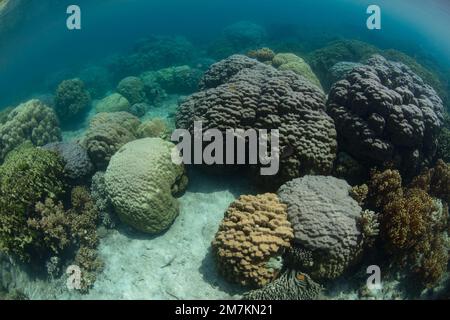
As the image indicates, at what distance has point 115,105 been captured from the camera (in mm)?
14336

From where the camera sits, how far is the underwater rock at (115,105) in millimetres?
14188

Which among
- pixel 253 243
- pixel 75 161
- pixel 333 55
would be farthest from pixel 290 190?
pixel 333 55

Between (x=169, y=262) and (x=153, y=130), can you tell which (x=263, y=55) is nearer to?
(x=153, y=130)

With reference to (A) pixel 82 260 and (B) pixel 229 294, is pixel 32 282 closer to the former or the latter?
(A) pixel 82 260

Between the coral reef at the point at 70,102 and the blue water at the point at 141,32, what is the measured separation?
38.0ft

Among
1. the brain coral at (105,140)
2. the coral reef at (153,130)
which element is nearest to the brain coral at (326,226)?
the coral reef at (153,130)

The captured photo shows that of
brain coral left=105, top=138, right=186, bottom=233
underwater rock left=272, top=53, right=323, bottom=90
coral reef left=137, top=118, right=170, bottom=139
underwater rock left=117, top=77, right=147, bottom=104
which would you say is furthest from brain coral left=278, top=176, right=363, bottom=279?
underwater rock left=117, top=77, right=147, bottom=104

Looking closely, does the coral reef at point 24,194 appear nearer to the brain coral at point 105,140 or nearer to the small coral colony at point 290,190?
the small coral colony at point 290,190

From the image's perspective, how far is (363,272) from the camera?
6113mm

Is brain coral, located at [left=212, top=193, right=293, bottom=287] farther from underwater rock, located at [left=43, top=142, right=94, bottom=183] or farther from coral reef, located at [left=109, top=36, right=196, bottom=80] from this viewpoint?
coral reef, located at [left=109, top=36, right=196, bottom=80]

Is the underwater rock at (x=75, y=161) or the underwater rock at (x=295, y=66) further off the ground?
the underwater rock at (x=75, y=161)

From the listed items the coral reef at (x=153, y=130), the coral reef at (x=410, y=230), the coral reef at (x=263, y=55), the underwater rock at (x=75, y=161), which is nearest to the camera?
the coral reef at (x=410, y=230)
